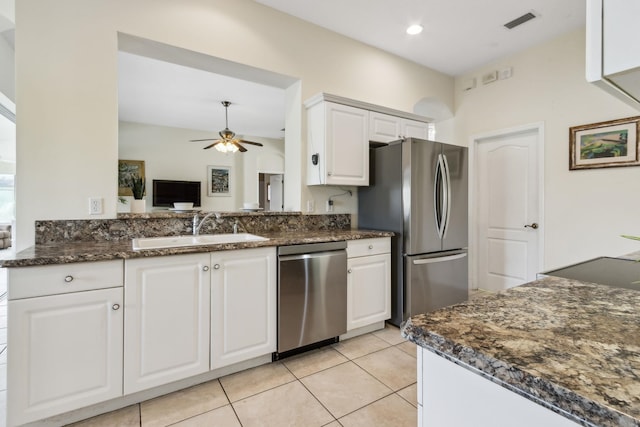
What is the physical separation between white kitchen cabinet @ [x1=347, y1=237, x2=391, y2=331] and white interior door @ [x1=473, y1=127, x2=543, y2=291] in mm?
1838

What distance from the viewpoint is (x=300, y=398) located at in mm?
A: 1844

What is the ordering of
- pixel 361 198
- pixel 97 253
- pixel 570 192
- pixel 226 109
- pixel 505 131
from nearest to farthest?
pixel 97 253, pixel 570 192, pixel 361 198, pixel 505 131, pixel 226 109

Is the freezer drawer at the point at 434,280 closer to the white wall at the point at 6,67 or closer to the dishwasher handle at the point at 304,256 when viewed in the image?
the dishwasher handle at the point at 304,256

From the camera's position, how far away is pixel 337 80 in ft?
10.2

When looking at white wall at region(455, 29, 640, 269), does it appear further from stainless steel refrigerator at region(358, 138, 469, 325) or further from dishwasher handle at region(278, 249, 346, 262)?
dishwasher handle at region(278, 249, 346, 262)

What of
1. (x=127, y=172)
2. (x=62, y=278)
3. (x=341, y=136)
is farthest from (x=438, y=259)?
(x=127, y=172)

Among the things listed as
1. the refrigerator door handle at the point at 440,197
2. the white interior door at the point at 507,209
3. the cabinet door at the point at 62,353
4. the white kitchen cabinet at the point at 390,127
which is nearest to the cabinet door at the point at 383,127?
the white kitchen cabinet at the point at 390,127

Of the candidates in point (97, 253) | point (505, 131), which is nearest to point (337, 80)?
point (505, 131)

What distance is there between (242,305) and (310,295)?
52cm

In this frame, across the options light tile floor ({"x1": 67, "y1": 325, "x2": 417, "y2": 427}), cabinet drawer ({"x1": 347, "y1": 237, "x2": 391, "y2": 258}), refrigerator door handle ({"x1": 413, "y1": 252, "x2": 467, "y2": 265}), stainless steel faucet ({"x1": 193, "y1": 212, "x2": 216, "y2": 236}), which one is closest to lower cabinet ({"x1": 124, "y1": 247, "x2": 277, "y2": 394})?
light tile floor ({"x1": 67, "y1": 325, "x2": 417, "y2": 427})

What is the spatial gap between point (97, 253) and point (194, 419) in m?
1.05

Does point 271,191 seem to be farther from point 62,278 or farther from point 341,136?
point 62,278

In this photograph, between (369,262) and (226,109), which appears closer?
(369,262)

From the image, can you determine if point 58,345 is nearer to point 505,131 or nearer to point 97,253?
point 97,253
